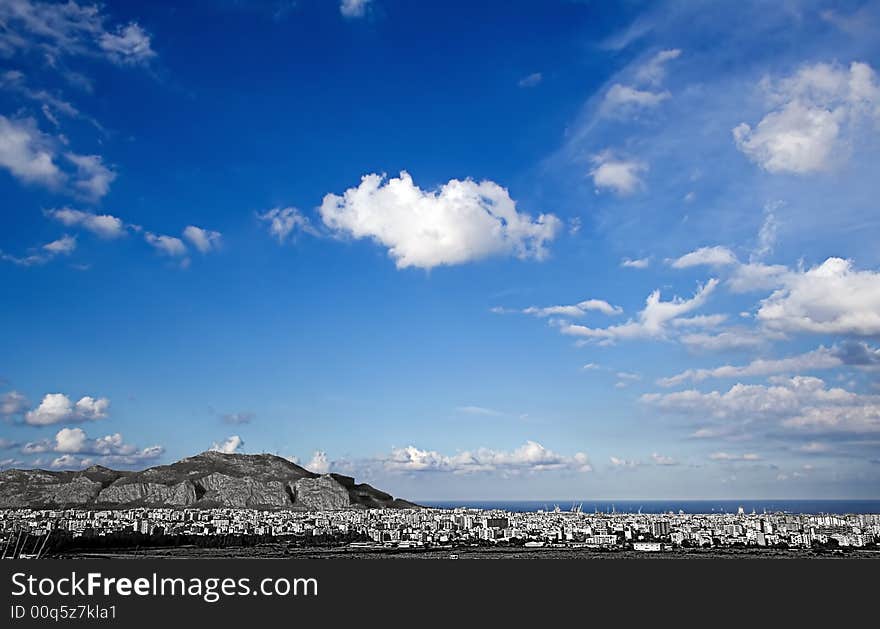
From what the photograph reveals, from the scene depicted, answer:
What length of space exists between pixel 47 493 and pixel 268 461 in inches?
1875

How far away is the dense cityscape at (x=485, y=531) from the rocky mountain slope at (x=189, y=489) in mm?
35503

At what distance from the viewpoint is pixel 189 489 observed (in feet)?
490

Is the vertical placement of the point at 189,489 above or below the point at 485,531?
above

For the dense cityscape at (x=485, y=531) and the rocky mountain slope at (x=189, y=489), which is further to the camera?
the rocky mountain slope at (x=189, y=489)

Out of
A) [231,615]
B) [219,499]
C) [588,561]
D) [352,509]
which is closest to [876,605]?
[588,561]

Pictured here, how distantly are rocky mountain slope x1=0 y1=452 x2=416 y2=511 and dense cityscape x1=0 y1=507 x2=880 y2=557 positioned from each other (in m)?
35.5

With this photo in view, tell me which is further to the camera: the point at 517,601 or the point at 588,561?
the point at 588,561

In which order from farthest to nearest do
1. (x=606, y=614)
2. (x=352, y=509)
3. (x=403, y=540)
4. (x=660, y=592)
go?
(x=352, y=509)
(x=403, y=540)
(x=660, y=592)
(x=606, y=614)

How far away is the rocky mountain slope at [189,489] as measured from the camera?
14325 cm

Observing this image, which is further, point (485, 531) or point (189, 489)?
point (189, 489)

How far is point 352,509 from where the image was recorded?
142750 millimetres

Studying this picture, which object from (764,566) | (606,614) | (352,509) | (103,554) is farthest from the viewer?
(352,509)

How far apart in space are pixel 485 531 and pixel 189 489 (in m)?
80.4

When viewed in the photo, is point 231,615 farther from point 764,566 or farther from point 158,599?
point 764,566
